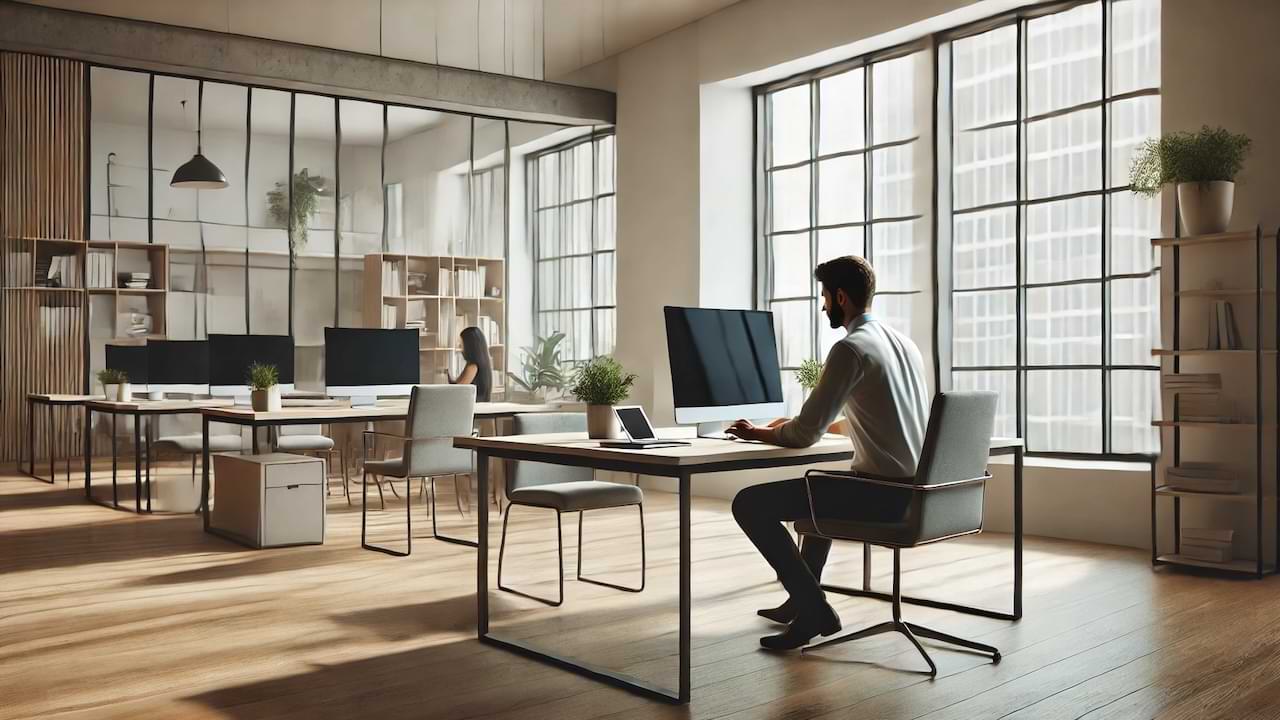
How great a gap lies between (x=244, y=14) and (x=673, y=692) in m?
7.44

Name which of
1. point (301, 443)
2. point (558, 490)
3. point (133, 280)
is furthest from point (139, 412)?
point (558, 490)

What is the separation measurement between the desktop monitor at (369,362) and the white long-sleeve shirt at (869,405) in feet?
12.8

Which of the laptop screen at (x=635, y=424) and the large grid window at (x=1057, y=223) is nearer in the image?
the laptop screen at (x=635, y=424)

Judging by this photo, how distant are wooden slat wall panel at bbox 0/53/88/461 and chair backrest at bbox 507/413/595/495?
6350 millimetres

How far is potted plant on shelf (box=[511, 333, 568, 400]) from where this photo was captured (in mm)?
10414

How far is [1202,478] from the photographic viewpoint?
5285 mm

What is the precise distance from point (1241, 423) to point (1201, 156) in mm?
1332

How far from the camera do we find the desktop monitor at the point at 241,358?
7281mm

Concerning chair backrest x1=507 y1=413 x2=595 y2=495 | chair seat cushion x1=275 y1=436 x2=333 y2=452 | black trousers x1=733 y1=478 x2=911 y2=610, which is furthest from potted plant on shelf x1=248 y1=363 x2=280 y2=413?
black trousers x1=733 y1=478 x2=911 y2=610

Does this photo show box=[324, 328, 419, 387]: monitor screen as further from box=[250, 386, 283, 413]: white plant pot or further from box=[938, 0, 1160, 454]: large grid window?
box=[938, 0, 1160, 454]: large grid window

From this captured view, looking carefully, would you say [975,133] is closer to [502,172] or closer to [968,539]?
[968,539]

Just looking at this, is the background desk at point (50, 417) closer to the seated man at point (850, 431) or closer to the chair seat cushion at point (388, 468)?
the chair seat cushion at point (388, 468)

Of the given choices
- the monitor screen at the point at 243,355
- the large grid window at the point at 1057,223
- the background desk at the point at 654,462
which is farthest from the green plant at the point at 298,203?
the background desk at the point at 654,462

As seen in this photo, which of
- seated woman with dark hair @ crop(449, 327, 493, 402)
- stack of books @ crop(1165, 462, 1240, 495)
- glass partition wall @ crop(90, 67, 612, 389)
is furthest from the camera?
glass partition wall @ crop(90, 67, 612, 389)
